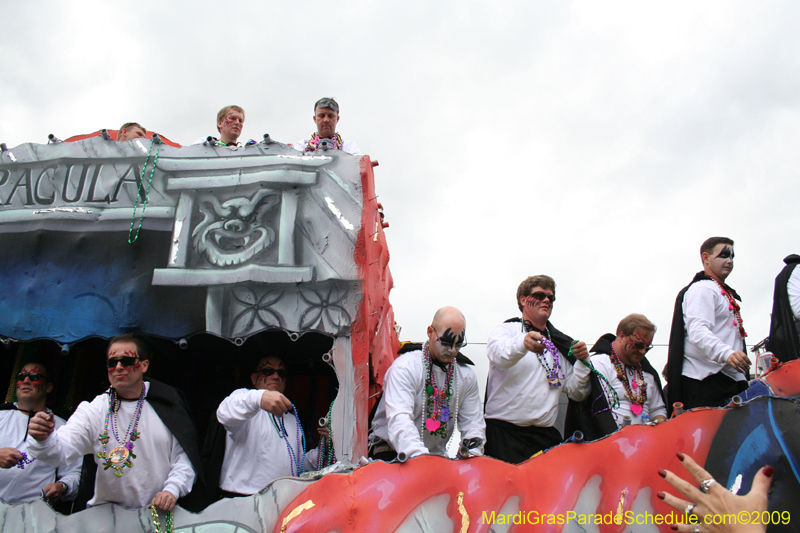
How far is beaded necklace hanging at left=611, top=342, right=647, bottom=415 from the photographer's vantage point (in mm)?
4035

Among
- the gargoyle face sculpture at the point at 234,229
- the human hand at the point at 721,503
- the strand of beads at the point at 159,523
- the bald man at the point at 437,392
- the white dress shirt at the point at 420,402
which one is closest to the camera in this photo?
the human hand at the point at 721,503

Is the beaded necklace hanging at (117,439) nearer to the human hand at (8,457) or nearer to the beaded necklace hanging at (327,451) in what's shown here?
the human hand at (8,457)

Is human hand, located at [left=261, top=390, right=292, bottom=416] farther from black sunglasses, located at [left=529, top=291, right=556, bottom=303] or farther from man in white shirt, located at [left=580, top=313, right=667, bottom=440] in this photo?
man in white shirt, located at [left=580, top=313, right=667, bottom=440]

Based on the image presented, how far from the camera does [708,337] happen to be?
3797 millimetres

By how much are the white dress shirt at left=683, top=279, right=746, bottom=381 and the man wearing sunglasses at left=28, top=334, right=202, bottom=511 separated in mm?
3296

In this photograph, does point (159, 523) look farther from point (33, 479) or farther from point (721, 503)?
point (721, 503)

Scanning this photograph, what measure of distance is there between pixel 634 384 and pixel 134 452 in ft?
10.8

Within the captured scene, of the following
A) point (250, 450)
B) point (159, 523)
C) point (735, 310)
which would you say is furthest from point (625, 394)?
point (159, 523)

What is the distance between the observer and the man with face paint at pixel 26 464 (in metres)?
3.41

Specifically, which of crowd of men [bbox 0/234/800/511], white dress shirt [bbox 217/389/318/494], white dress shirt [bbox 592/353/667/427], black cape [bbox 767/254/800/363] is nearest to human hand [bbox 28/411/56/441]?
crowd of men [bbox 0/234/800/511]

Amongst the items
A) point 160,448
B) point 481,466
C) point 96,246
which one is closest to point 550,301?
point 481,466

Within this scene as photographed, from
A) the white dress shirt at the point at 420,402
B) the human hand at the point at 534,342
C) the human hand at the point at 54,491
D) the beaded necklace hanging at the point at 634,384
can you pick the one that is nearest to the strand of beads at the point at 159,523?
the human hand at the point at 54,491

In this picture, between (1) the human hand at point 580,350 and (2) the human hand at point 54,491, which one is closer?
(2) the human hand at point 54,491

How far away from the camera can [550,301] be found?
387cm
